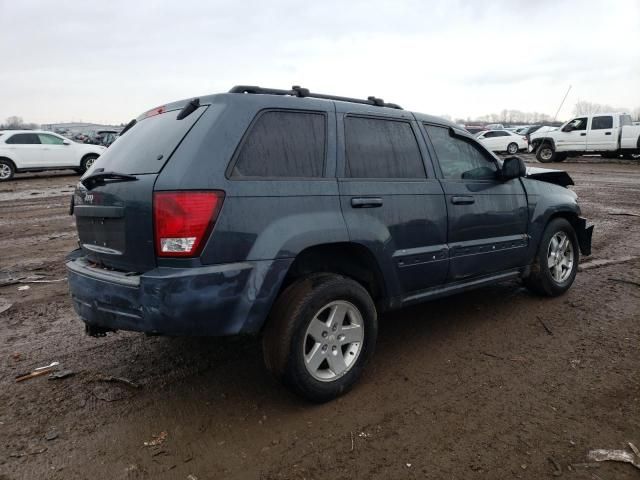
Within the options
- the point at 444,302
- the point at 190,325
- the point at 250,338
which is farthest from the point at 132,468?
the point at 444,302

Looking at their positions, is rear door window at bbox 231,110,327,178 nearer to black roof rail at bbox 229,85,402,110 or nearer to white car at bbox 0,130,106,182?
black roof rail at bbox 229,85,402,110

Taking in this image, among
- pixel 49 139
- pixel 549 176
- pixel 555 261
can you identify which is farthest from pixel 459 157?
pixel 49 139

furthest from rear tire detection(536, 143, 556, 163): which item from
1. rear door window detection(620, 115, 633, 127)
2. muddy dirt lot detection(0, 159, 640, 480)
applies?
muddy dirt lot detection(0, 159, 640, 480)

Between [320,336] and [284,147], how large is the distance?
116 centimetres

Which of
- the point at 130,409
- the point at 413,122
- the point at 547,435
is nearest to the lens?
the point at 547,435

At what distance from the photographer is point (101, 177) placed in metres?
2.97

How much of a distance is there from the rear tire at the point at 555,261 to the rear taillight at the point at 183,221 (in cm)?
334

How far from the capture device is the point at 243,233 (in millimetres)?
2654

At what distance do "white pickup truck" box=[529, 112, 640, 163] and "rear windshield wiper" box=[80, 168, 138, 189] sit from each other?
73.6 ft

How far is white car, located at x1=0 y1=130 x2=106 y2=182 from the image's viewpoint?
54.7 ft

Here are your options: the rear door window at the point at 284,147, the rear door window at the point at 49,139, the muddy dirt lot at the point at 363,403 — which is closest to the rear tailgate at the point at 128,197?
the rear door window at the point at 284,147

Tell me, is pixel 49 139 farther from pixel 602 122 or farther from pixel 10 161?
pixel 602 122

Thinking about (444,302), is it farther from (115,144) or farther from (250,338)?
(115,144)

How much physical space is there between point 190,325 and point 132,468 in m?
0.74
